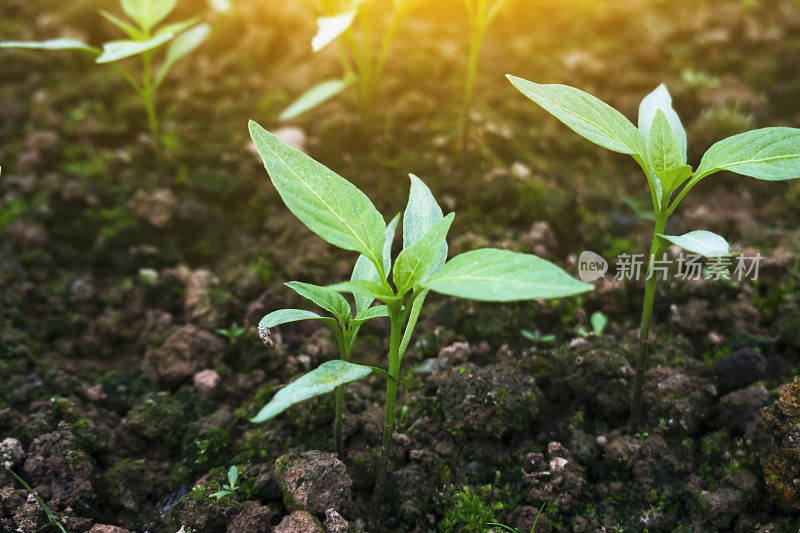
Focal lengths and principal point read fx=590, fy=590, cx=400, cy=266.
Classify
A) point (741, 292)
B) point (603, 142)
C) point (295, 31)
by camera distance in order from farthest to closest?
point (295, 31) → point (741, 292) → point (603, 142)

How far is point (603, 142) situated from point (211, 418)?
53.9 inches

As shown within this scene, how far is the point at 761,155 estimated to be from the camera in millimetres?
1383

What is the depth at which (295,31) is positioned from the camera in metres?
3.24

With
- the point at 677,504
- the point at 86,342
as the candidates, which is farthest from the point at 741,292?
the point at 86,342

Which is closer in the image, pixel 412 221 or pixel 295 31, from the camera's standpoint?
pixel 412 221

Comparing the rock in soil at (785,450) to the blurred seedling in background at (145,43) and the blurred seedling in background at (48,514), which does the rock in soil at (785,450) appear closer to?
the blurred seedling in background at (48,514)

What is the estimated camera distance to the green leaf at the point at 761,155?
4.42ft

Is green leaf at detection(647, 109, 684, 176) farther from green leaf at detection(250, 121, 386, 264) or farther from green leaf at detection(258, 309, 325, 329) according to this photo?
green leaf at detection(258, 309, 325, 329)

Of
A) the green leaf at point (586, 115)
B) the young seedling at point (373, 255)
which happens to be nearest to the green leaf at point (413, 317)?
the young seedling at point (373, 255)

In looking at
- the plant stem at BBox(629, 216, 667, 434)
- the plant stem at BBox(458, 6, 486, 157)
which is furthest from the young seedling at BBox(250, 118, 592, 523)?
A: the plant stem at BBox(458, 6, 486, 157)

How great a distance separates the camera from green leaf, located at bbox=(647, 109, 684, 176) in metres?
1.41

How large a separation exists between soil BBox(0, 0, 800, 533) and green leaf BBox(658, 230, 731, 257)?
0.57 meters

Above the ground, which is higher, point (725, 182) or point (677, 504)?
point (725, 182)

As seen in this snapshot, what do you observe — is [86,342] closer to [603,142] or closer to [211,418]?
[211,418]
